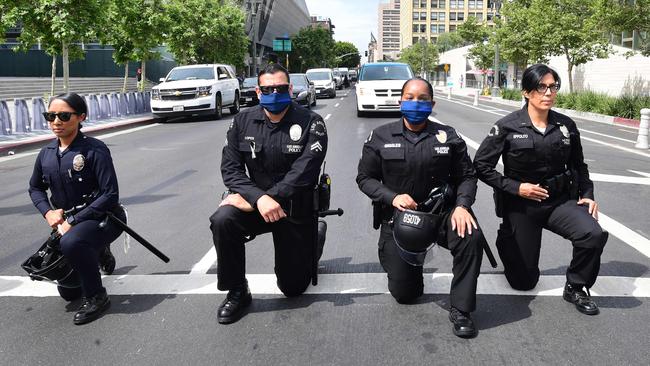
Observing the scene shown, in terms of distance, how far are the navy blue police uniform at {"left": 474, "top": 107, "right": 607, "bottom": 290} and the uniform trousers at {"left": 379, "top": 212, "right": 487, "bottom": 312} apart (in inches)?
24.2

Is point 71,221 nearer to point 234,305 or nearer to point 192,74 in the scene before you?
point 234,305

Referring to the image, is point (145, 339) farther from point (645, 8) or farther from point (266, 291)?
point (645, 8)

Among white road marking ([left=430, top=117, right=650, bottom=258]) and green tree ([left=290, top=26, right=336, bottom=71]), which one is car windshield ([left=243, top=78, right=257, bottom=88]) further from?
green tree ([left=290, top=26, right=336, bottom=71])

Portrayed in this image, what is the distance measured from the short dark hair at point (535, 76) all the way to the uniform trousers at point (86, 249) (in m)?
3.13

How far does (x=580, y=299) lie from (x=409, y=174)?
143 cm

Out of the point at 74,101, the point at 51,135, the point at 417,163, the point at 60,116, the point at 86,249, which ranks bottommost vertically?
the point at 86,249

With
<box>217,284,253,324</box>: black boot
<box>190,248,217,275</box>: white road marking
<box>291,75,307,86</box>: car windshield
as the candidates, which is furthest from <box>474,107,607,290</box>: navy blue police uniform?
<box>291,75,307,86</box>: car windshield

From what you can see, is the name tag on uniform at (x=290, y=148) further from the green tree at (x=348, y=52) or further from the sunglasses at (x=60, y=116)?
the green tree at (x=348, y=52)

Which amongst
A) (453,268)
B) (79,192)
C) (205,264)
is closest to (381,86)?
(205,264)

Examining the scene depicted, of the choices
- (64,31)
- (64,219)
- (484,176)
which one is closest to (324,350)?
(484,176)

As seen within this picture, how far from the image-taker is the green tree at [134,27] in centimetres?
2323

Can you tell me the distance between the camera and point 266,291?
13.9 ft

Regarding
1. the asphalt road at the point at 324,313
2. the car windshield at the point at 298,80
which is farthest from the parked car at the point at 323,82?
the asphalt road at the point at 324,313

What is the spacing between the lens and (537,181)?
158 inches
